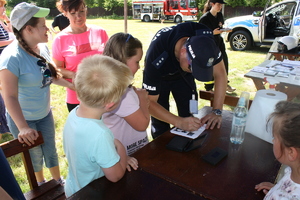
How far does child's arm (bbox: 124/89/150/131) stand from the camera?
1.41m

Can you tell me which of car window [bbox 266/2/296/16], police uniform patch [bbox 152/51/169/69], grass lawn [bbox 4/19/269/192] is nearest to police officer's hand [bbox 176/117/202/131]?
police uniform patch [bbox 152/51/169/69]

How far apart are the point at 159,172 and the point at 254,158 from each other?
1.82ft

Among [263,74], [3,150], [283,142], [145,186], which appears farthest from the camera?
[263,74]

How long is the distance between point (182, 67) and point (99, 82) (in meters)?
0.92

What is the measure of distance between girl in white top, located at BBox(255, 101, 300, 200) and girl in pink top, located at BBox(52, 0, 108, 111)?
190 centimetres

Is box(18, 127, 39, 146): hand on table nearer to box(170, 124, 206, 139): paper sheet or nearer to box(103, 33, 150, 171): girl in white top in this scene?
box(103, 33, 150, 171): girl in white top

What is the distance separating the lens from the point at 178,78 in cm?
215

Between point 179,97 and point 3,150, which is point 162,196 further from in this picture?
point 179,97

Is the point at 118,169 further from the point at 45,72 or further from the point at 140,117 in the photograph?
the point at 45,72

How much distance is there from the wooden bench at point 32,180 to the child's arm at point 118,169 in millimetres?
642

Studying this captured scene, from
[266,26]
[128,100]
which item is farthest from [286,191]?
[266,26]

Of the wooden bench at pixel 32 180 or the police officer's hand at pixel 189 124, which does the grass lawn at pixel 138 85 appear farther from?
the police officer's hand at pixel 189 124

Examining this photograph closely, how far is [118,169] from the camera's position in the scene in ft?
3.61

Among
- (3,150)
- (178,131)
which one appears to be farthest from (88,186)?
(178,131)
